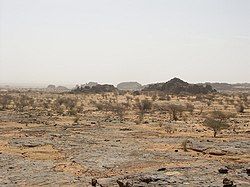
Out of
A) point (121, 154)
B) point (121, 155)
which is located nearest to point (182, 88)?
point (121, 154)

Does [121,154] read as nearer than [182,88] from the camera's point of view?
Yes

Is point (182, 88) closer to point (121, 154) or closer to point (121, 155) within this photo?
point (121, 154)

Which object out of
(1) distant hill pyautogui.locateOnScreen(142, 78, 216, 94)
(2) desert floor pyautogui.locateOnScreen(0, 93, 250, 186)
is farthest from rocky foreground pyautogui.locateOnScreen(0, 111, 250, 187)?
(1) distant hill pyautogui.locateOnScreen(142, 78, 216, 94)

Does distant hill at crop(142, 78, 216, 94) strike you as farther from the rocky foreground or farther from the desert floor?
the rocky foreground

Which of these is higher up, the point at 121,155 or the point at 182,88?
the point at 182,88

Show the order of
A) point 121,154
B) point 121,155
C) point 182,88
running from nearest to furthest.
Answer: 1. point 121,155
2. point 121,154
3. point 182,88

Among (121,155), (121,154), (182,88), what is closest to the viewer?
(121,155)

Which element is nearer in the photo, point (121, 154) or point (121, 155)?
point (121, 155)

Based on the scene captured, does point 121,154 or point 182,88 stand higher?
point 182,88

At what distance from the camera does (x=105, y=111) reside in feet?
169

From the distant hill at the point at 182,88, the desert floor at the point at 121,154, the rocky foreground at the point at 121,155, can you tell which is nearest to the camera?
the rocky foreground at the point at 121,155

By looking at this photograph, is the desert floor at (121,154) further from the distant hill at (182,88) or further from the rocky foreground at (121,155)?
the distant hill at (182,88)

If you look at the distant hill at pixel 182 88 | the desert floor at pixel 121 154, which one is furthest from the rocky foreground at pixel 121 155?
the distant hill at pixel 182 88

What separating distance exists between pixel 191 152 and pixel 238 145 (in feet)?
11.6
